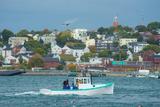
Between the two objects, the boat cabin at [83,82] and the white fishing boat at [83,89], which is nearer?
the white fishing boat at [83,89]

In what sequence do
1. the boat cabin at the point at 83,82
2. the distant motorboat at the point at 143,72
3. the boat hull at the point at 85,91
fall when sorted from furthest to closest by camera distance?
1. the distant motorboat at the point at 143,72
2. the boat cabin at the point at 83,82
3. the boat hull at the point at 85,91

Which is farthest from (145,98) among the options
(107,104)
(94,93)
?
(107,104)

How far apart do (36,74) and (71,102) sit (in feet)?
413

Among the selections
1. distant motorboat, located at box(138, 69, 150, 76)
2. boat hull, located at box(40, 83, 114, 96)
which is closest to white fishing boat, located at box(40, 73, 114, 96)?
boat hull, located at box(40, 83, 114, 96)

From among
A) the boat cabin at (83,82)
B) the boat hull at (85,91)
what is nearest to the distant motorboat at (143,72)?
the boat hull at (85,91)

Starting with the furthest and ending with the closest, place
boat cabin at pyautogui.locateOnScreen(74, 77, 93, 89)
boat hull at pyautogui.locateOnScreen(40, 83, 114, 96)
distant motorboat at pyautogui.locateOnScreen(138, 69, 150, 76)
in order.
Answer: distant motorboat at pyautogui.locateOnScreen(138, 69, 150, 76) → boat cabin at pyautogui.locateOnScreen(74, 77, 93, 89) → boat hull at pyautogui.locateOnScreen(40, 83, 114, 96)

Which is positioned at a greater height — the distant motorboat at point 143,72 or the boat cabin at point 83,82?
the distant motorboat at point 143,72

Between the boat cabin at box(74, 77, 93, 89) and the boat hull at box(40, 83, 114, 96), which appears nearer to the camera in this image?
the boat hull at box(40, 83, 114, 96)

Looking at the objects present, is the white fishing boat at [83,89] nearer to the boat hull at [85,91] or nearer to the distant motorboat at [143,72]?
the boat hull at [85,91]

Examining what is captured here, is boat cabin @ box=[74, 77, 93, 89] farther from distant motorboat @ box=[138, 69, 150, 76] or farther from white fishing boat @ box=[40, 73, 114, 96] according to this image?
distant motorboat @ box=[138, 69, 150, 76]

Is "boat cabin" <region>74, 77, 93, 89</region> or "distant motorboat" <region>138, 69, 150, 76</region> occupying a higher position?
"distant motorboat" <region>138, 69, 150, 76</region>

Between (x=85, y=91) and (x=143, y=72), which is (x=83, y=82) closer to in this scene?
(x=85, y=91)

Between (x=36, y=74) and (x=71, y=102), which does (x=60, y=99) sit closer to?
(x=71, y=102)

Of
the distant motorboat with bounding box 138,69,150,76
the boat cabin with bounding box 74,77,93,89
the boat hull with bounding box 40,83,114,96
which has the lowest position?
the boat hull with bounding box 40,83,114,96
